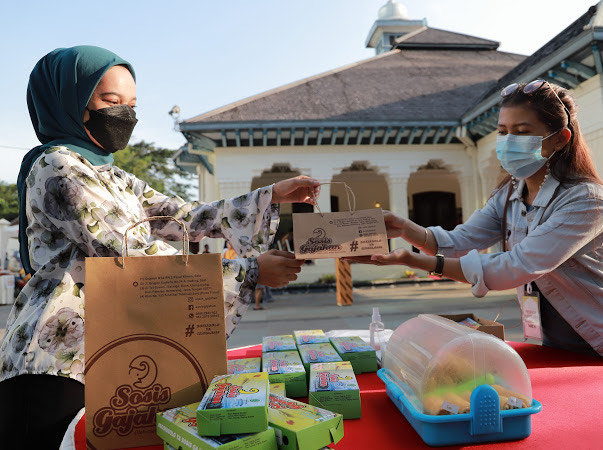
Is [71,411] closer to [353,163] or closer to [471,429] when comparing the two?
[471,429]

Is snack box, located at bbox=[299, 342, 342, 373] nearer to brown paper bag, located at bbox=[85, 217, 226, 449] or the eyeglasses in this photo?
brown paper bag, located at bbox=[85, 217, 226, 449]

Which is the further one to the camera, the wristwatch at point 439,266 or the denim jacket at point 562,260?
the wristwatch at point 439,266

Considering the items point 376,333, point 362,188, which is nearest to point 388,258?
point 376,333

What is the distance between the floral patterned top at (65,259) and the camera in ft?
4.16

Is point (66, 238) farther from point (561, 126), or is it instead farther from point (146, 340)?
point (561, 126)

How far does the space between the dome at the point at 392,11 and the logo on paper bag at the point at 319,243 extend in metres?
26.0

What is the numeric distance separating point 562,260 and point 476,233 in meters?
0.63

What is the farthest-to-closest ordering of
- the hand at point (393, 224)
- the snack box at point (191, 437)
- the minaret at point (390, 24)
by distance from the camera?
the minaret at point (390, 24) < the hand at point (393, 224) < the snack box at point (191, 437)

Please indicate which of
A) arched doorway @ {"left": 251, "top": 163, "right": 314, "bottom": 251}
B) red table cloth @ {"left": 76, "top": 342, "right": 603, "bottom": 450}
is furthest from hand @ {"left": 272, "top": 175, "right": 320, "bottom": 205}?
arched doorway @ {"left": 251, "top": 163, "right": 314, "bottom": 251}

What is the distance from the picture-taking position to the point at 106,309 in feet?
3.28

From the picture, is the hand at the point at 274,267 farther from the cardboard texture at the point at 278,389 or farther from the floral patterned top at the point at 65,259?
the cardboard texture at the point at 278,389

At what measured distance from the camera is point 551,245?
162cm

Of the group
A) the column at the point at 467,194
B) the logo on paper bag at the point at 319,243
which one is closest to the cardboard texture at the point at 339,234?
the logo on paper bag at the point at 319,243

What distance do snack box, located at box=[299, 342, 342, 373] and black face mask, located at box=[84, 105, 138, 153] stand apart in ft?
3.53
